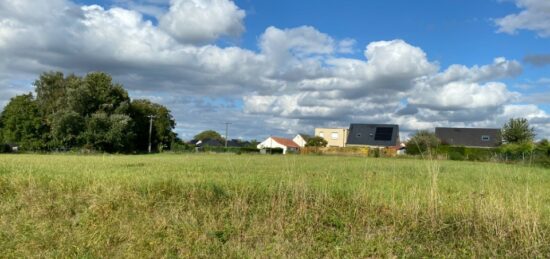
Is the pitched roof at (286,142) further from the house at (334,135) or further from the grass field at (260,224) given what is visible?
Result: the grass field at (260,224)

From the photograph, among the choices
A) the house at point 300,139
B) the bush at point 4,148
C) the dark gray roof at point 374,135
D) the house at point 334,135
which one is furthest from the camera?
the house at point 300,139

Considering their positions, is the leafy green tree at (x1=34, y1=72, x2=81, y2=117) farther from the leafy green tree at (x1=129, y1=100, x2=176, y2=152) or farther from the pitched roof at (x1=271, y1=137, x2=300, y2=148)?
the pitched roof at (x1=271, y1=137, x2=300, y2=148)

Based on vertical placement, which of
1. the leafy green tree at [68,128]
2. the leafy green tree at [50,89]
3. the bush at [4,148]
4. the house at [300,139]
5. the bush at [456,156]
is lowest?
the bush at [4,148]

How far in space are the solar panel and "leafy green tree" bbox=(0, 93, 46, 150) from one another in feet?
195

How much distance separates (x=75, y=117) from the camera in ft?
199

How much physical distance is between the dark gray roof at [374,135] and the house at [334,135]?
1963cm

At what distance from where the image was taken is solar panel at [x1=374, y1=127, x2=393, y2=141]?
84.9 metres

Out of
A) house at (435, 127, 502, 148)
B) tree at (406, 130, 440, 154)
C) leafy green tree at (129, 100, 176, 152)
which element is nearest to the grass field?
tree at (406, 130, 440, 154)

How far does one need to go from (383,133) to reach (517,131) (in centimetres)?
2465

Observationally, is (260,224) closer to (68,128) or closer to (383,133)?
(68,128)

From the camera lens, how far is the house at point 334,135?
358 feet

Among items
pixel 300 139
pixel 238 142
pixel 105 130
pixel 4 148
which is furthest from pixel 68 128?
pixel 300 139

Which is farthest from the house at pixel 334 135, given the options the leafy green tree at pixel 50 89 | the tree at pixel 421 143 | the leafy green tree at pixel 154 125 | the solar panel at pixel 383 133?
the leafy green tree at pixel 50 89

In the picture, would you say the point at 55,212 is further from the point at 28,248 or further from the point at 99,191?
the point at 28,248
